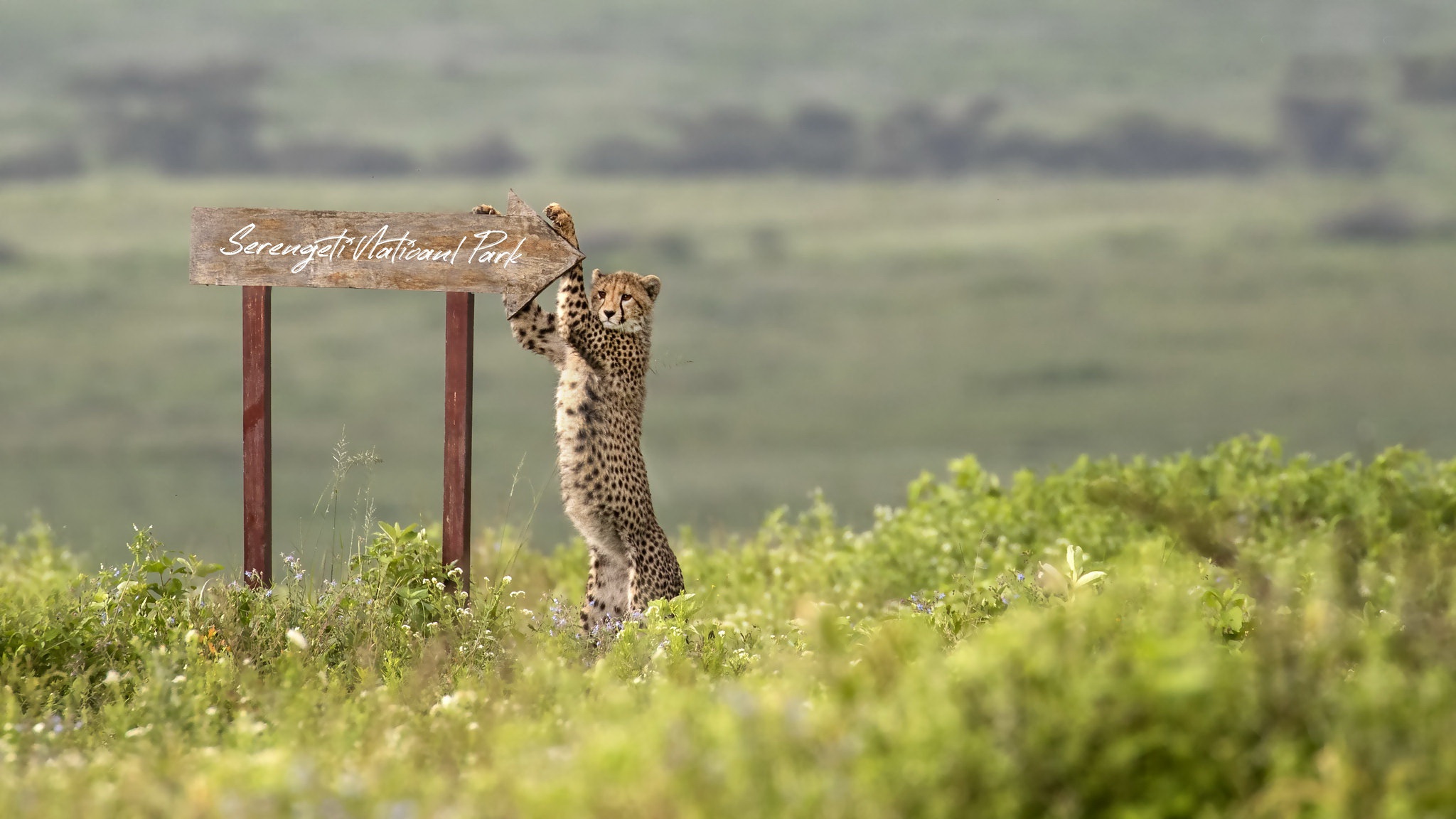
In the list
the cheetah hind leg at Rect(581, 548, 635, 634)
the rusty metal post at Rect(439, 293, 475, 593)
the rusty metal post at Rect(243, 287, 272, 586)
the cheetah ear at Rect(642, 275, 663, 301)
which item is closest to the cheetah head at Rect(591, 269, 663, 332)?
the cheetah ear at Rect(642, 275, 663, 301)

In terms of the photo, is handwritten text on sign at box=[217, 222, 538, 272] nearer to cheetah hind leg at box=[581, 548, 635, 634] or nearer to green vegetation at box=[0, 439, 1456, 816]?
green vegetation at box=[0, 439, 1456, 816]

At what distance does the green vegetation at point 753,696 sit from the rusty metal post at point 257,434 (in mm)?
437

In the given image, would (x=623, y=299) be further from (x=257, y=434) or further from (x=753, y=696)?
(x=753, y=696)

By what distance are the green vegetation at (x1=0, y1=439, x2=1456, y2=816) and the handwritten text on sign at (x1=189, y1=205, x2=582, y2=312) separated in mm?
1606

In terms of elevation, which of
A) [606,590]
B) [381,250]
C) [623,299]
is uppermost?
[381,250]

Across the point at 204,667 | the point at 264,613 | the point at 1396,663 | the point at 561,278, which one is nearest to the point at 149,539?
the point at 264,613

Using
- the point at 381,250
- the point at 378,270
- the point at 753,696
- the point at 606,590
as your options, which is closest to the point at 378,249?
the point at 381,250

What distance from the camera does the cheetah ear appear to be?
27.1ft

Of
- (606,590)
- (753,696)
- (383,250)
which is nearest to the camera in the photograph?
(753,696)

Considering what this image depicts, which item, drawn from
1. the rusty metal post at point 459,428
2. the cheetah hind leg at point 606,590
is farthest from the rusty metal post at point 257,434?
the cheetah hind leg at point 606,590

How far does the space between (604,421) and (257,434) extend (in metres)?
2.30

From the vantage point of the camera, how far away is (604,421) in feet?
26.3

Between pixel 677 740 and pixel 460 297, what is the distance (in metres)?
4.96

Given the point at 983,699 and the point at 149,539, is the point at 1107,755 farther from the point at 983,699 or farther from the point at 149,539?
the point at 149,539
